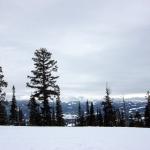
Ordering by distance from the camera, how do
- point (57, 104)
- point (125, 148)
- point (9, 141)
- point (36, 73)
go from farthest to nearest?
point (57, 104)
point (36, 73)
point (9, 141)
point (125, 148)

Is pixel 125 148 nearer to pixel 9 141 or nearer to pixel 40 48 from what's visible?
pixel 9 141


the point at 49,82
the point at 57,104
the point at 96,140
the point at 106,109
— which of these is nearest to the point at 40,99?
the point at 49,82

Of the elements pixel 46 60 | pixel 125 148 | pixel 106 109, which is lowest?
pixel 125 148

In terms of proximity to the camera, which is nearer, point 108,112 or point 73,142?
point 73,142

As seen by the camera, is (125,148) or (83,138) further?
(83,138)

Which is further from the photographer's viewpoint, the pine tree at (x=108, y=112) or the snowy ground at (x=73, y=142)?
the pine tree at (x=108, y=112)

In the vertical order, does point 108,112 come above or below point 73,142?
above

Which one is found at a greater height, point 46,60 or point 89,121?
point 46,60

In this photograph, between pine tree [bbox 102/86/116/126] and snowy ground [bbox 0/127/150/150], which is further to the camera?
pine tree [bbox 102/86/116/126]

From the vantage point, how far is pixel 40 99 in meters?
45.0

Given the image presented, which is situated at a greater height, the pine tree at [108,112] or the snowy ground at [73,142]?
the pine tree at [108,112]

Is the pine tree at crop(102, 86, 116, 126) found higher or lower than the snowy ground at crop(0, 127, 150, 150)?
higher

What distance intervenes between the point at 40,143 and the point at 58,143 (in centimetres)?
82

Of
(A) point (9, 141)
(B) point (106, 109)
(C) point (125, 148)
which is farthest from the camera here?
(B) point (106, 109)
